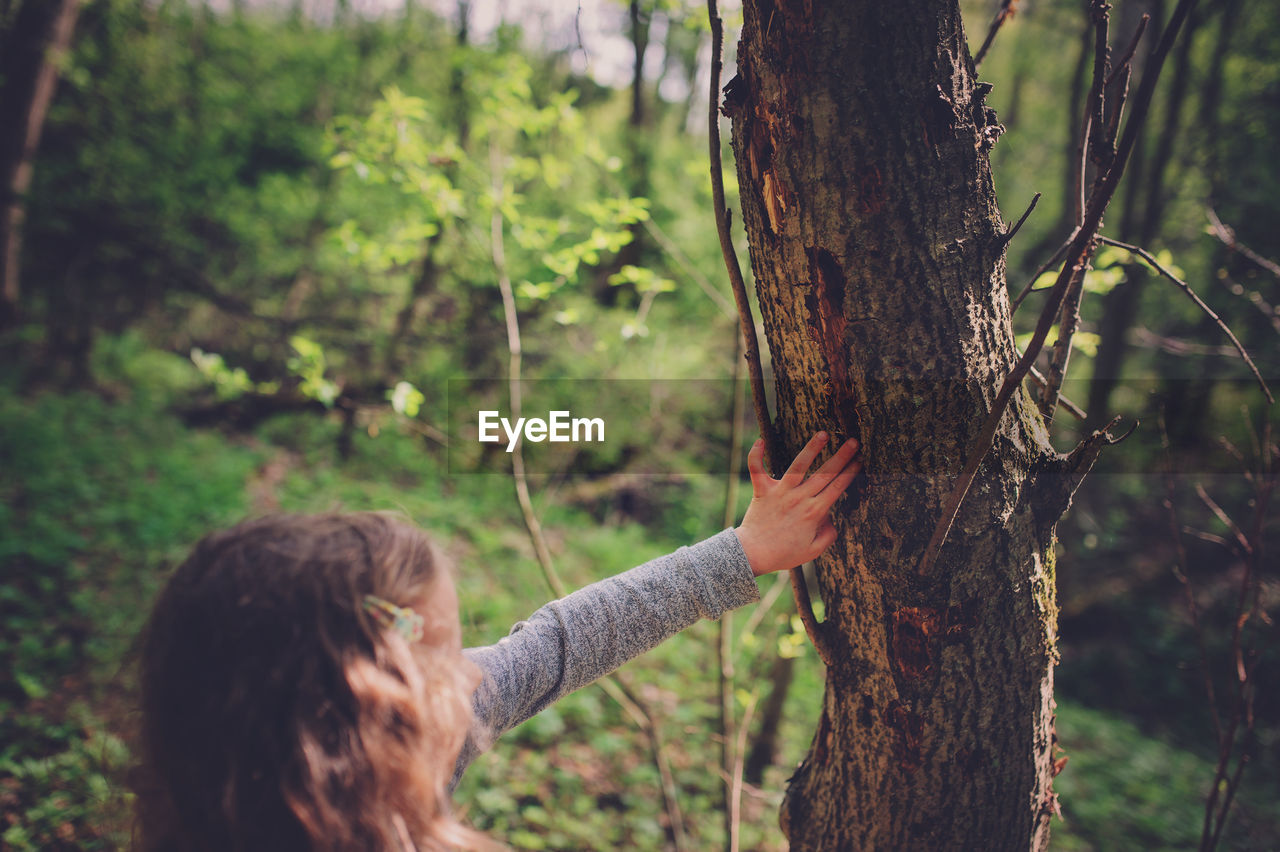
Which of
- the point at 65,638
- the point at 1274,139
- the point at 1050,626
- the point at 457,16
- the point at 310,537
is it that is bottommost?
the point at 65,638

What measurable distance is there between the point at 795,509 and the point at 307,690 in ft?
2.79

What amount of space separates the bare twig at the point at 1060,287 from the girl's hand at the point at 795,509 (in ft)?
0.57

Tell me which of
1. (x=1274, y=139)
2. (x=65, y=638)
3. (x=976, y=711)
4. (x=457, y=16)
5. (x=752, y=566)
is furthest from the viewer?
(x=457, y=16)

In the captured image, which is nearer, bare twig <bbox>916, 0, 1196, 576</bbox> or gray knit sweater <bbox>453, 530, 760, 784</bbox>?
bare twig <bbox>916, 0, 1196, 576</bbox>

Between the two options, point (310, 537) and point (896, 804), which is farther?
point (896, 804)

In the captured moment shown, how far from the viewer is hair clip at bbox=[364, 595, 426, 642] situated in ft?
3.10

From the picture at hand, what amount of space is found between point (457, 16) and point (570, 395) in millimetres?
4701

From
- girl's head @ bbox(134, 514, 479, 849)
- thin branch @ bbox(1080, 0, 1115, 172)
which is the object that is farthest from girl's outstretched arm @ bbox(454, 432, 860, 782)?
thin branch @ bbox(1080, 0, 1115, 172)

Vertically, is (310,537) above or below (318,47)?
below

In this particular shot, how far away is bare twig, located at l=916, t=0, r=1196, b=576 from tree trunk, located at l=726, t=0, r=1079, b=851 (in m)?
0.04

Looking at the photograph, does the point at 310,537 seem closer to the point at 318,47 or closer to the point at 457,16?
the point at 457,16

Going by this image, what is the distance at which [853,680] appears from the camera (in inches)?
45.8

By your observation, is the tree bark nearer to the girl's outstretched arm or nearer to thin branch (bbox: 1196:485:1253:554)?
the girl's outstretched arm

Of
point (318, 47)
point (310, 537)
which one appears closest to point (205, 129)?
point (318, 47)
